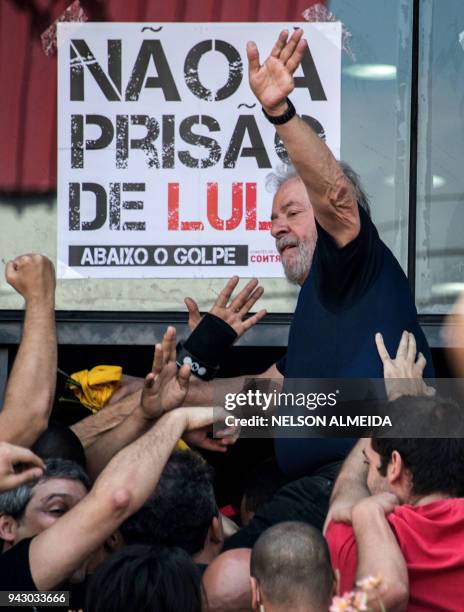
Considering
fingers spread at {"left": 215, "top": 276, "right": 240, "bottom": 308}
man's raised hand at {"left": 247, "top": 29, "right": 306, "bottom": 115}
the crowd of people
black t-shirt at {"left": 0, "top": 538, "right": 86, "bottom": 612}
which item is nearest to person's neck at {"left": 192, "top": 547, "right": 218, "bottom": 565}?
the crowd of people

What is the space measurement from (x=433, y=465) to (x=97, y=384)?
6.69 feet

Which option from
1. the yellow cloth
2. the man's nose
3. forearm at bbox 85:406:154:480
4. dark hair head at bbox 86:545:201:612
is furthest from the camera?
the yellow cloth

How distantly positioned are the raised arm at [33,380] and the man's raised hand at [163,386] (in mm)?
501

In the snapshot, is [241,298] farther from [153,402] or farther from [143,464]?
[143,464]

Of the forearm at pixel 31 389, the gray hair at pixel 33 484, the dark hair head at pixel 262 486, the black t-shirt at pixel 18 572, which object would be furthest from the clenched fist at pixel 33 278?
the dark hair head at pixel 262 486

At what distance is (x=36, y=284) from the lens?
473 centimetres

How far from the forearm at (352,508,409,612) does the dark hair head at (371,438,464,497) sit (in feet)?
0.73

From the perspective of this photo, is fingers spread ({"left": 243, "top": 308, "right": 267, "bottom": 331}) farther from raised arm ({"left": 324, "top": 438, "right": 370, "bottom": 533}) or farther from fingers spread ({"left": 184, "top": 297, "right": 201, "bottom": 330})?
raised arm ({"left": 324, "top": 438, "right": 370, "bottom": 533})

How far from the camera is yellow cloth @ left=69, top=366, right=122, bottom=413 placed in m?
5.99

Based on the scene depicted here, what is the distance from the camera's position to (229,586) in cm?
434

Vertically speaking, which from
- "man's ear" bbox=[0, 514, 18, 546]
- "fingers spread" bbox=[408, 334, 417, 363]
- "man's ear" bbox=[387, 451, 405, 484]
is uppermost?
"fingers spread" bbox=[408, 334, 417, 363]

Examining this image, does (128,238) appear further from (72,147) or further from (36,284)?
(36,284)

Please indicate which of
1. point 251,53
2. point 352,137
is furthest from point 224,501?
point 251,53

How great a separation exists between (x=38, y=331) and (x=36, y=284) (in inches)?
7.6
